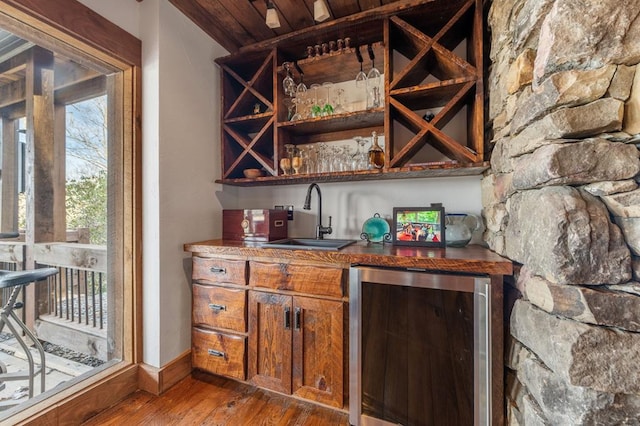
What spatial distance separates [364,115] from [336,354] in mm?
1460

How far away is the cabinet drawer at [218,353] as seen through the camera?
5.17 feet

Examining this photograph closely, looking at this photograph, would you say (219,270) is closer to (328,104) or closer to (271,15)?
(328,104)

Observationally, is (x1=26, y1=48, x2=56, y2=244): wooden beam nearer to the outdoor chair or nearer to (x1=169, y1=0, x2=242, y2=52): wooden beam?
the outdoor chair

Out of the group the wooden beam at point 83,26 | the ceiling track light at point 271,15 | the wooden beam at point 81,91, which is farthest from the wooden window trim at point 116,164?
the ceiling track light at point 271,15

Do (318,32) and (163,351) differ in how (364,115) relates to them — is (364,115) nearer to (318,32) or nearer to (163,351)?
(318,32)

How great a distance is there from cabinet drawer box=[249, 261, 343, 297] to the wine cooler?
0.11m

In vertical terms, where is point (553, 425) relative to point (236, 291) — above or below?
below

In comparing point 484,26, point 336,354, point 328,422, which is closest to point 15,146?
point 336,354

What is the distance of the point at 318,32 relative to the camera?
5.63 feet

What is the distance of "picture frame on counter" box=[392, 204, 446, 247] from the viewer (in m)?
1.48

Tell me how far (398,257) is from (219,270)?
113cm

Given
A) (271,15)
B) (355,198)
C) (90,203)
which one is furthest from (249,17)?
(90,203)

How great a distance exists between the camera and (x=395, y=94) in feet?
5.09

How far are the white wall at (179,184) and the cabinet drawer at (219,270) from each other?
0.49 feet
